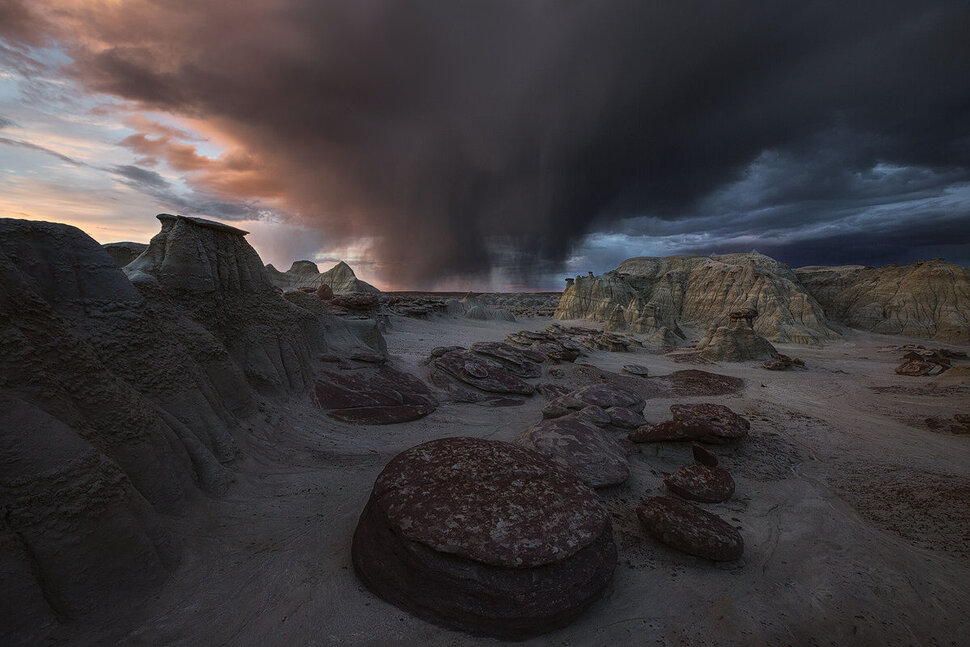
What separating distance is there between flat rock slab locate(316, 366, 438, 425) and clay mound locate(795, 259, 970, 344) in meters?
43.5

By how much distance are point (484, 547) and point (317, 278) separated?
50688mm

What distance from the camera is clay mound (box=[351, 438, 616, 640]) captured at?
2949 millimetres

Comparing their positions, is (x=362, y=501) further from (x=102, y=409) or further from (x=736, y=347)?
(x=736, y=347)

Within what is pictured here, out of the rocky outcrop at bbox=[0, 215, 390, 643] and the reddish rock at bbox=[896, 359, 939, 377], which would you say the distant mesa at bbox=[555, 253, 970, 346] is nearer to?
the reddish rock at bbox=[896, 359, 939, 377]

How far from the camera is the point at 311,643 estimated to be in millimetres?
2730

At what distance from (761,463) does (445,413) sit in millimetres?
6785

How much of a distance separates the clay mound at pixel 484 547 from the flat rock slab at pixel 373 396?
14.2 ft

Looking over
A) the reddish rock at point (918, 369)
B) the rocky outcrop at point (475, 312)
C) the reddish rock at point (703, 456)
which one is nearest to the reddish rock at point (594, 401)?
the reddish rock at point (703, 456)

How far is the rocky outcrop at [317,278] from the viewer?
43.5m

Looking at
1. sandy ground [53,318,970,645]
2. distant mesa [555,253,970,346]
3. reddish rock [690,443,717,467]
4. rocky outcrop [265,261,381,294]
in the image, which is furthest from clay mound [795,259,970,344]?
rocky outcrop [265,261,381,294]

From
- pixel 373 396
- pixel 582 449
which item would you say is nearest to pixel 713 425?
pixel 582 449

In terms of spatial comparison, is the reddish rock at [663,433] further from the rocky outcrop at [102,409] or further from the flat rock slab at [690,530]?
the rocky outcrop at [102,409]

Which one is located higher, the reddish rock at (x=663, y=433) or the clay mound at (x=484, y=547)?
the clay mound at (x=484, y=547)

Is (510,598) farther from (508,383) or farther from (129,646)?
(508,383)
